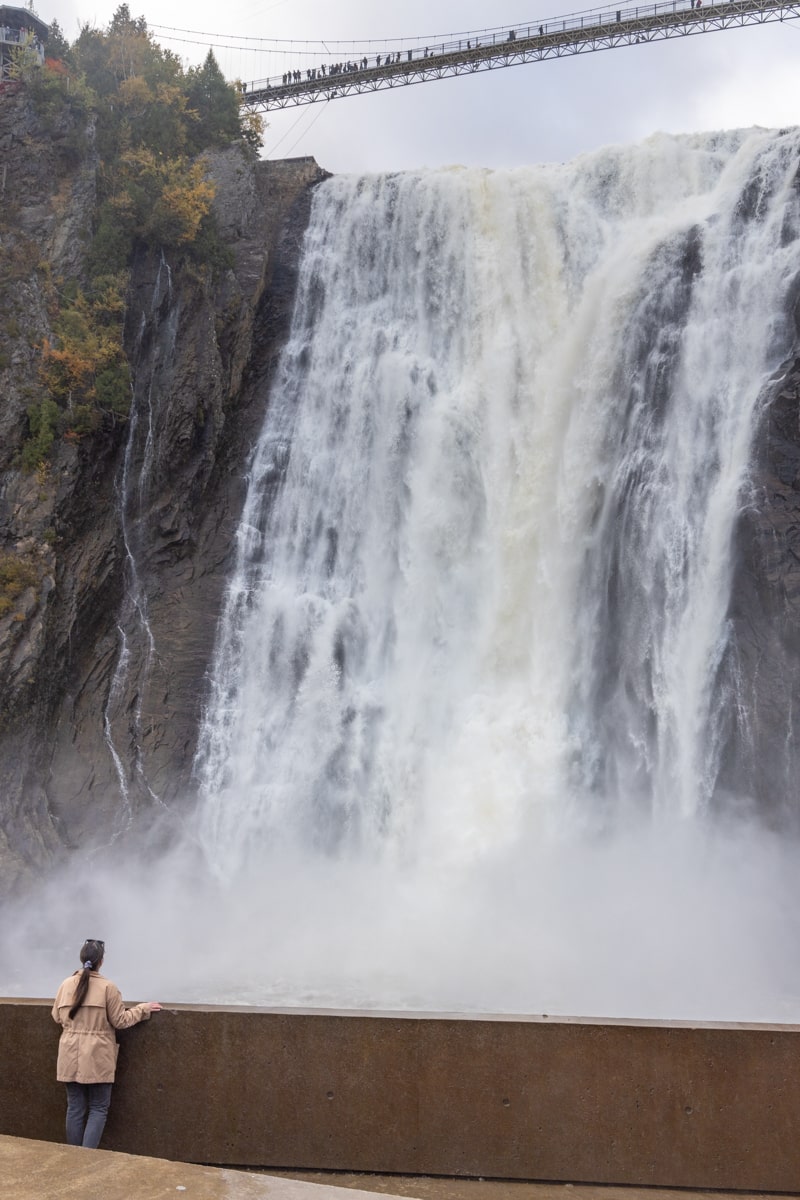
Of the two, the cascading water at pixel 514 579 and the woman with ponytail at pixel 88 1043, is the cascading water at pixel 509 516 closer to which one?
the cascading water at pixel 514 579

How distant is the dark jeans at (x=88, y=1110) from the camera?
→ 6.82 meters

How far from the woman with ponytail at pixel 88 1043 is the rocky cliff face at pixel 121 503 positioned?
47.9 ft

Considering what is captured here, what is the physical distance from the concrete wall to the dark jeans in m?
0.30

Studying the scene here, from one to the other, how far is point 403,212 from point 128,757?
49.9ft

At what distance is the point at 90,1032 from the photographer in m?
6.79

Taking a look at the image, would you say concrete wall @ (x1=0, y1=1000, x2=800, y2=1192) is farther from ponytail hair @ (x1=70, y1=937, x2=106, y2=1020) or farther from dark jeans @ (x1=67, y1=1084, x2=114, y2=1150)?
ponytail hair @ (x1=70, y1=937, x2=106, y2=1020)

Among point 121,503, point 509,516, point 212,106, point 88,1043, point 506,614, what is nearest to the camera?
point 88,1043

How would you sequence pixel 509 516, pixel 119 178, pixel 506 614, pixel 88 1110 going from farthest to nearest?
pixel 119 178
pixel 509 516
pixel 506 614
pixel 88 1110

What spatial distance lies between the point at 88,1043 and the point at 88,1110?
49cm

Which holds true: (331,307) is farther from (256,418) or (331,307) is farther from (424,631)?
(424,631)

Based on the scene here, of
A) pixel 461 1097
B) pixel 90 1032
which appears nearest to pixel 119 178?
pixel 90 1032

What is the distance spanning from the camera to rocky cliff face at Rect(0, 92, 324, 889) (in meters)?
22.6

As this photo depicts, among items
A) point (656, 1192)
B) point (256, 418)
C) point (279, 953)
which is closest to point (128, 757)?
point (279, 953)

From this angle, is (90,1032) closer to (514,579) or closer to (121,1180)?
(121,1180)
